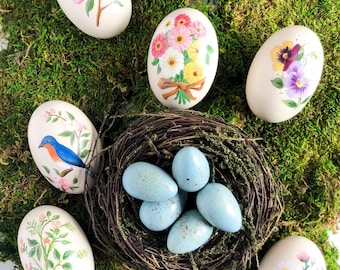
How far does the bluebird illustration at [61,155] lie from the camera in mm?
917

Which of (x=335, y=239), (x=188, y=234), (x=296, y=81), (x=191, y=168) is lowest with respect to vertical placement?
(x=335, y=239)

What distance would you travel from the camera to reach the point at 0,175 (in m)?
1.05

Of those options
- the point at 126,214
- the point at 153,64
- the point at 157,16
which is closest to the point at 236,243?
the point at 126,214

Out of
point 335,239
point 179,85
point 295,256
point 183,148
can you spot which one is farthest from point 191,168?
point 335,239

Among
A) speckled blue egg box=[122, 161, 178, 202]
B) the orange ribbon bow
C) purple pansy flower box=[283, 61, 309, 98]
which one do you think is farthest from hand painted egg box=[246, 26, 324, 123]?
speckled blue egg box=[122, 161, 178, 202]

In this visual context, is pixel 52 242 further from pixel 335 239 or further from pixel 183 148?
pixel 335 239

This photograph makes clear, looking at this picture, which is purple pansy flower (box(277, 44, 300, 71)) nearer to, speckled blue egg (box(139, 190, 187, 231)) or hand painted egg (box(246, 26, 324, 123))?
hand painted egg (box(246, 26, 324, 123))

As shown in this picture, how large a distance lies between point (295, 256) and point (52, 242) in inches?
17.5

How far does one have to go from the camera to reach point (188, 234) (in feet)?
2.85

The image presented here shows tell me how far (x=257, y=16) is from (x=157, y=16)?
203 mm

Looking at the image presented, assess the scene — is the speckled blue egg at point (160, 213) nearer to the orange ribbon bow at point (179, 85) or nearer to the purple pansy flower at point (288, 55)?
the orange ribbon bow at point (179, 85)

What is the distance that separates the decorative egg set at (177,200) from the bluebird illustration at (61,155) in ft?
0.38

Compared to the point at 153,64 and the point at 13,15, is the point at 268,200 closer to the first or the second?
the point at 153,64

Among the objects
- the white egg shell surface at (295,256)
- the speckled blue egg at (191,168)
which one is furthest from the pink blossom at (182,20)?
the white egg shell surface at (295,256)
